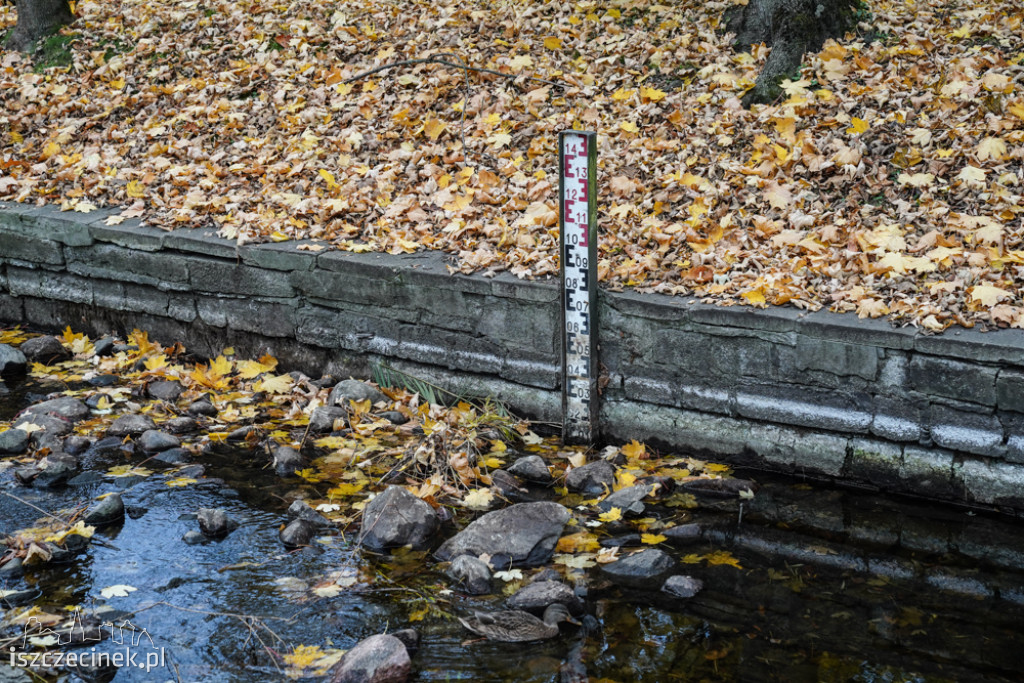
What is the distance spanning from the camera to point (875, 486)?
15.5 ft

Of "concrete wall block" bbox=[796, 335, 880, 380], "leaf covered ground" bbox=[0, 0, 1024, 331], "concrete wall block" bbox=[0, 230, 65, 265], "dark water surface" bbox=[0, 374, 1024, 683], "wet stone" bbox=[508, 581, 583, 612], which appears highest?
"leaf covered ground" bbox=[0, 0, 1024, 331]

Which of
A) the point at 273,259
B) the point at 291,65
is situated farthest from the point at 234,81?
the point at 273,259

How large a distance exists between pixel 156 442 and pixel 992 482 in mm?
4260

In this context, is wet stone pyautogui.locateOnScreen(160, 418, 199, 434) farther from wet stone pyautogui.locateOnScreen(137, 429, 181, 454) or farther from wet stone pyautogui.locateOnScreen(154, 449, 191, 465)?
wet stone pyautogui.locateOnScreen(154, 449, 191, 465)

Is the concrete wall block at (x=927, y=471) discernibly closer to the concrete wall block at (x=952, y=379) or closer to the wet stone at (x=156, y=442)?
the concrete wall block at (x=952, y=379)

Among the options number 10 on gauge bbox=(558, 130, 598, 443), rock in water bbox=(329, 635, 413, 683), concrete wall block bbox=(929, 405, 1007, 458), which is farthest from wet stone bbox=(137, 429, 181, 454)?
concrete wall block bbox=(929, 405, 1007, 458)

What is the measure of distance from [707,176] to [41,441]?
13.9ft

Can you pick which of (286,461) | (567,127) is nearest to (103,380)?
(286,461)

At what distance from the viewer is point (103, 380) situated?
626cm

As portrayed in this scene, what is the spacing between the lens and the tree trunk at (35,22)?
31.8 feet

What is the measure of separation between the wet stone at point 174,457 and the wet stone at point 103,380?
1261mm

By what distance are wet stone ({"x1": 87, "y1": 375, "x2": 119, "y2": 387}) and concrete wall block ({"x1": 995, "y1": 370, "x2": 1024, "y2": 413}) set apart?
5.13m

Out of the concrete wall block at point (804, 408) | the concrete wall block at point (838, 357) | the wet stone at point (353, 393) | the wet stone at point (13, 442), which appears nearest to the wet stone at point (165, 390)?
the wet stone at point (13, 442)

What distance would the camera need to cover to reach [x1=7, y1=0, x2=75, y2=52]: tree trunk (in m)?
9.68
